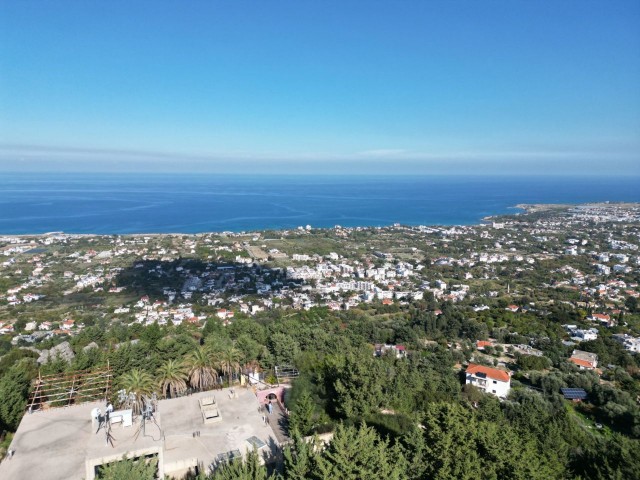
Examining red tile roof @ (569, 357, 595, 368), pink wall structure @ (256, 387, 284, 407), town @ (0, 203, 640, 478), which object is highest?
pink wall structure @ (256, 387, 284, 407)

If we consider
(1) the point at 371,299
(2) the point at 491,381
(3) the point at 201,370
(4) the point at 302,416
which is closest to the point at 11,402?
(3) the point at 201,370

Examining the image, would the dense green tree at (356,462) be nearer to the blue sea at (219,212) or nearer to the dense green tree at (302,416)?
the dense green tree at (302,416)

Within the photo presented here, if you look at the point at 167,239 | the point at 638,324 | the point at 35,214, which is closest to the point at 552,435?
the point at 638,324

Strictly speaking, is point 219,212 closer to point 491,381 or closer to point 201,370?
point 491,381

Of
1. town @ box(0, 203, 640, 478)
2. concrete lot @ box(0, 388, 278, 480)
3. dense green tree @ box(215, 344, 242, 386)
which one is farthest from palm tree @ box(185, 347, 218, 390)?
concrete lot @ box(0, 388, 278, 480)

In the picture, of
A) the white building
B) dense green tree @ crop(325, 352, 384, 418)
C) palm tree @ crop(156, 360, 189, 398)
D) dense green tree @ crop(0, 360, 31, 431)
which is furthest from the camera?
the white building

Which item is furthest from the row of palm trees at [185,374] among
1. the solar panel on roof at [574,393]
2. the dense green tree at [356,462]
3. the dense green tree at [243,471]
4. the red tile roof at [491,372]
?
the solar panel on roof at [574,393]

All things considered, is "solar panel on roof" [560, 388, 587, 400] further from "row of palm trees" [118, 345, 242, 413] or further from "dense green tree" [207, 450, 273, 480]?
"dense green tree" [207, 450, 273, 480]
